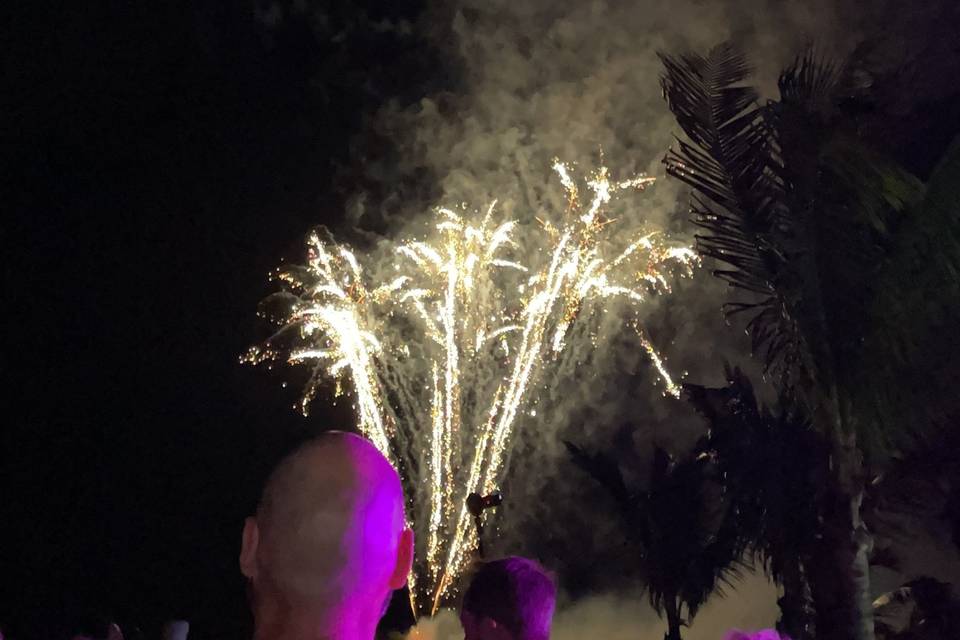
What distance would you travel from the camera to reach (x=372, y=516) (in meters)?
2.26

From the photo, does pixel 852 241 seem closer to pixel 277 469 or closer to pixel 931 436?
pixel 931 436

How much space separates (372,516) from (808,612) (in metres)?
11.1

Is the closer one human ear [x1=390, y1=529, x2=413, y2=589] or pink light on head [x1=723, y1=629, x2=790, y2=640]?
human ear [x1=390, y1=529, x2=413, y2=589]

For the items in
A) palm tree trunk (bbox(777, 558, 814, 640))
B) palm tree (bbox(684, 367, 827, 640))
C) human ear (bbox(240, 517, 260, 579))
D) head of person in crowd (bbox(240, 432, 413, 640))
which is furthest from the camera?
palm tree trunk (bbox(777, 558, 814, 640))

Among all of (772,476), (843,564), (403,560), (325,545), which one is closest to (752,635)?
(403,560)

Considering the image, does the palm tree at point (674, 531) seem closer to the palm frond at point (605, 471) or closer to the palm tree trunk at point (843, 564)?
the palm frond at point (605, 471)

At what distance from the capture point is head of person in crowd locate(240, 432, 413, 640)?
86.3 inches

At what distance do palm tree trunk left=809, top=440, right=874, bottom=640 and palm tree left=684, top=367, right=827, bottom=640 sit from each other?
185 mm

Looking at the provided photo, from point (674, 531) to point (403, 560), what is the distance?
46.8ft

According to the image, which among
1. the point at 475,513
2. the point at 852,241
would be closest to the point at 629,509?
the point at 475,513

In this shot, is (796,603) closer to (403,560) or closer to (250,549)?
(403,560)

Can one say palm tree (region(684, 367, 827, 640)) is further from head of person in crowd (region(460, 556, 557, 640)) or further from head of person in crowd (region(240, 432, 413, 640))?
head of person in crowd (region(240, 432, 413, 640))

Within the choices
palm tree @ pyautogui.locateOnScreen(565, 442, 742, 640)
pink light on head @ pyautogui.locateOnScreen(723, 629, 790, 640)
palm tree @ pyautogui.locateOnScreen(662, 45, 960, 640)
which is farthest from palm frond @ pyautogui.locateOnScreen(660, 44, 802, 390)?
palm tree @ pyautogui.locateOnScreen(565, 442, 742, 640)

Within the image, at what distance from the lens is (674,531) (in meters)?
15.9
